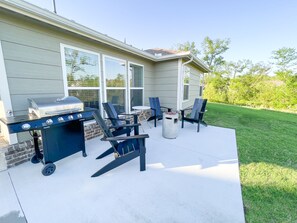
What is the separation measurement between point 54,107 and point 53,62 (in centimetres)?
128

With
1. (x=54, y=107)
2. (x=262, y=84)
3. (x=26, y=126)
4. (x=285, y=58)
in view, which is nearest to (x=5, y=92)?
(x=54, y=107)

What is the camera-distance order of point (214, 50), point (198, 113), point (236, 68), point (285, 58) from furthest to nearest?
point (214, 50), point (236, 68), point (285, 58), point (198, 113)

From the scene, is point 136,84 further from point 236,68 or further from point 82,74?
point 236,68

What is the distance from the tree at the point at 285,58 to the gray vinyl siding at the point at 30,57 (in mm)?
17723

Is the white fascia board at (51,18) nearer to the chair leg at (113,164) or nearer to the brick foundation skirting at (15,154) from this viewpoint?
the brick foundation skirting at (15,154)

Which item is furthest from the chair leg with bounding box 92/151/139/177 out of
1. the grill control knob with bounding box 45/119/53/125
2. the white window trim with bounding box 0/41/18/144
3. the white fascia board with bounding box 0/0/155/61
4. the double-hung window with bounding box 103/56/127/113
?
the white fascia board with bounding box 0/0/155/61

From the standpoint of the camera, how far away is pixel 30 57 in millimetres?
2539

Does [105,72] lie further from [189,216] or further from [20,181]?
[189,216]

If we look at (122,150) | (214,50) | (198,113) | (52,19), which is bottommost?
(122,150)

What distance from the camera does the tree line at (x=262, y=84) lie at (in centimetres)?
1116

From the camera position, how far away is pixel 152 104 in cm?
509

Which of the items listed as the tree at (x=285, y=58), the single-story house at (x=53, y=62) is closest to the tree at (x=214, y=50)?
the tree at (x=285, y=58)

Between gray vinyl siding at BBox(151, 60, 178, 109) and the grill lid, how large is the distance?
3937 mm

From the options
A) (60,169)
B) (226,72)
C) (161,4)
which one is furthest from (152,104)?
(226,72)
